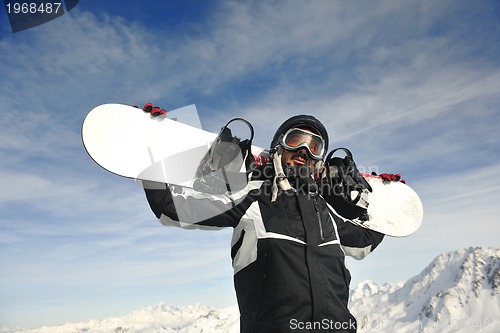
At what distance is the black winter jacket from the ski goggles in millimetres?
857

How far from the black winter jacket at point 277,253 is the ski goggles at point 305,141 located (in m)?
0.86

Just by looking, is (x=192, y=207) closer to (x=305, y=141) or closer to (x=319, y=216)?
(x=319, y=216)

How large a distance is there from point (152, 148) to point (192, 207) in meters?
1.90

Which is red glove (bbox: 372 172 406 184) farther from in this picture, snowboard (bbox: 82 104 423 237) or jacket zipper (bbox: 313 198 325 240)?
jacket zipper (bbox: 313 198 325 240)

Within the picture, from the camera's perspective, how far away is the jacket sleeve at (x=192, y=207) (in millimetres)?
4395

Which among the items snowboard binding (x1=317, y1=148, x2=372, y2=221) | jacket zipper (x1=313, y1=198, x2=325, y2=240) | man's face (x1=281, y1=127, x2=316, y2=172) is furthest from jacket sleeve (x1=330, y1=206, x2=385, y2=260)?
man's face (x1=281, y1=127, x2=316, y2=172)

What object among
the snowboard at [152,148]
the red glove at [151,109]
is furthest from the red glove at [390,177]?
the red glove at [151,109]

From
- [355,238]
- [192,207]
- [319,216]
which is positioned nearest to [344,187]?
[355,238]

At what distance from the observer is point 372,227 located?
6.27 metres

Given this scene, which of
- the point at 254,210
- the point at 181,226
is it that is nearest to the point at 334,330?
the point at 254,210

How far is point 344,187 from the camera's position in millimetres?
5582

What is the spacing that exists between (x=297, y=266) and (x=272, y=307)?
1.62 feet

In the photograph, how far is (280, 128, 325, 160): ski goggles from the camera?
18.1ft

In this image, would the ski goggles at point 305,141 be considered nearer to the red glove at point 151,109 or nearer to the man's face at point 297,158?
the man's face at point 297,158
